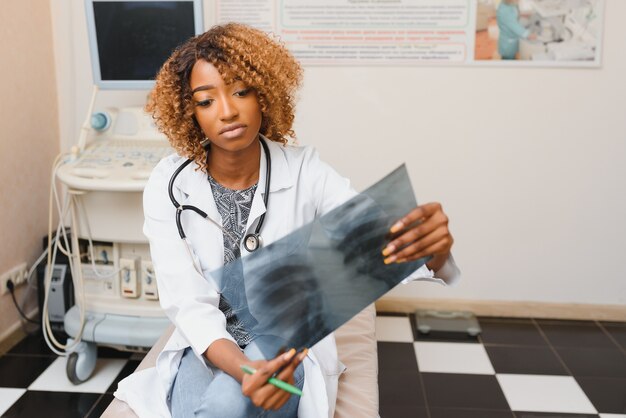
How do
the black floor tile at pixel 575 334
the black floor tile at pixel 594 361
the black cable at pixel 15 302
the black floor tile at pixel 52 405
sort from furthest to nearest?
the black floor tile at pixel 575 334 < the black cable at pixel 15 302 < the black floor tile at pixel 594 361 < the black floor tile at pixel 52 405

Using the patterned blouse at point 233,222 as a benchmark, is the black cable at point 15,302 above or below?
below

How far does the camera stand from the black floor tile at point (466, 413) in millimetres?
2137

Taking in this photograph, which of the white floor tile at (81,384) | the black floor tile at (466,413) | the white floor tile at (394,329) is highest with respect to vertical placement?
the white floor tile at (81,384)

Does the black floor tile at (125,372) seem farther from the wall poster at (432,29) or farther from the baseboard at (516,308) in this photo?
the wall poster at (432,29)

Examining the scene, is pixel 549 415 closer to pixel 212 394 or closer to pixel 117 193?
pixel 212 394

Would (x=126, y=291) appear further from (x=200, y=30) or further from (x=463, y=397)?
(x=463, y=397)

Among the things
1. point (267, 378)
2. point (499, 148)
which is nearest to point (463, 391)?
point (499, 148)

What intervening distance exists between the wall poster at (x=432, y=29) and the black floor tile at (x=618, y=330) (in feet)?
3.36

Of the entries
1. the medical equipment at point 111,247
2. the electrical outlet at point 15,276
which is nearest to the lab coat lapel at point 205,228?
the medical equipment at point 111,247

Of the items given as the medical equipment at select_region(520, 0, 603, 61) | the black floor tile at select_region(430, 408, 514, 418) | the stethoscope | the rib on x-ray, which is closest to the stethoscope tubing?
the stethoscope

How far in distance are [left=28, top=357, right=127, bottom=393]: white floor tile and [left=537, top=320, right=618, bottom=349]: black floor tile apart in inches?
63.0

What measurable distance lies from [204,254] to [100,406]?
39.0 inches

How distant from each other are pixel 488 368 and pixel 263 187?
136 centimetres

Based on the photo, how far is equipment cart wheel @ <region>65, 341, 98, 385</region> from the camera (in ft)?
7.46
